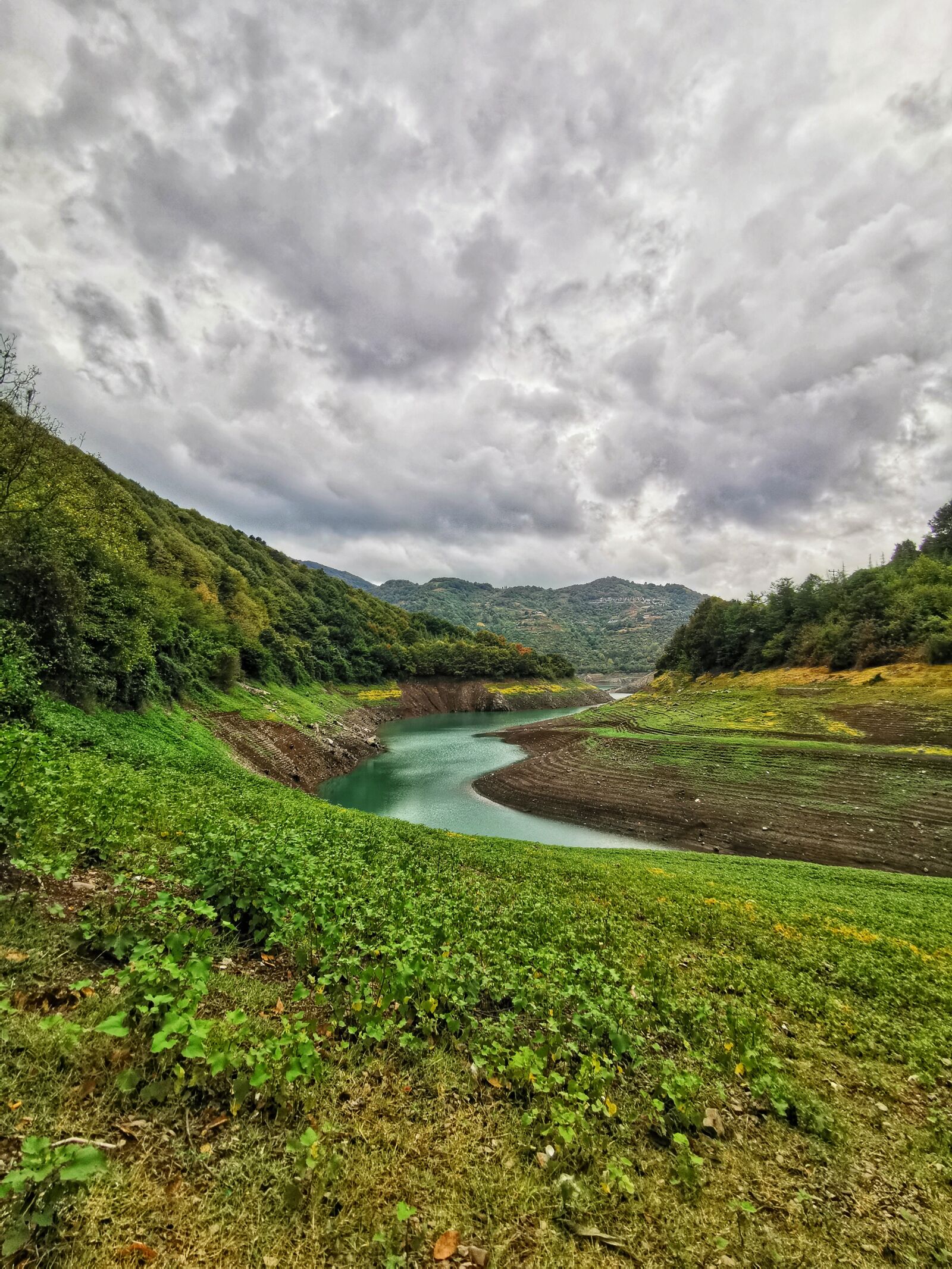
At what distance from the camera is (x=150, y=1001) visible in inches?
Result: 143

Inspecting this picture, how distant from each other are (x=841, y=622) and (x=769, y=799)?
4494cm

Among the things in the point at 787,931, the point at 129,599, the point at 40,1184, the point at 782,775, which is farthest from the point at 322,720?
the point at 40,1184

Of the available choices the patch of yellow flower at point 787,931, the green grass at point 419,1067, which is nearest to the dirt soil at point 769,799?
the patch of yellow flower at point 787,931

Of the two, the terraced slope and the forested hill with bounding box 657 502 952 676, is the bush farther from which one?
the forested hill with bounding box 657 502 952 676

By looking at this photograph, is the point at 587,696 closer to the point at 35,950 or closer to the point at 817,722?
the point at 817,722

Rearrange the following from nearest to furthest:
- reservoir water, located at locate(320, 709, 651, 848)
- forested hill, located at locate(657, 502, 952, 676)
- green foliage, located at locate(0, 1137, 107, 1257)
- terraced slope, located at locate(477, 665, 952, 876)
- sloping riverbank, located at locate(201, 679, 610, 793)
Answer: green foliage, located at locate(0, 1137, 107, 1257) < terraced slope, located at locate(477, 665, 952, 876) < reservoir water, located at locate(320, 709, 651, 848) < sloping riverbank, located at locate(201, 679, 610, 793) < forested hill, located at locate(657, 502, 952, 676)

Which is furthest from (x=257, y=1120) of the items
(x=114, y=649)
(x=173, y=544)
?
(x=173, y=544)

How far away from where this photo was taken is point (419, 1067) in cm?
416

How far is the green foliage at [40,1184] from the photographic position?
2123mm

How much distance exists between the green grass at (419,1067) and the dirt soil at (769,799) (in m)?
15.2

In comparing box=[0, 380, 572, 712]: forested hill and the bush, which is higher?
box=[0, 380, 572, 712]: forested hill

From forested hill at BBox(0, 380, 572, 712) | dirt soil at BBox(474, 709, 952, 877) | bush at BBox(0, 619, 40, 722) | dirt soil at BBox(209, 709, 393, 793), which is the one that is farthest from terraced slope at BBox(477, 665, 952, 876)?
bush at BBox(0, 619, 40, 722)

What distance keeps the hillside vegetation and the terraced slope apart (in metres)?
23.6

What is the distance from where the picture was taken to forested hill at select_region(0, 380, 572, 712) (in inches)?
707
